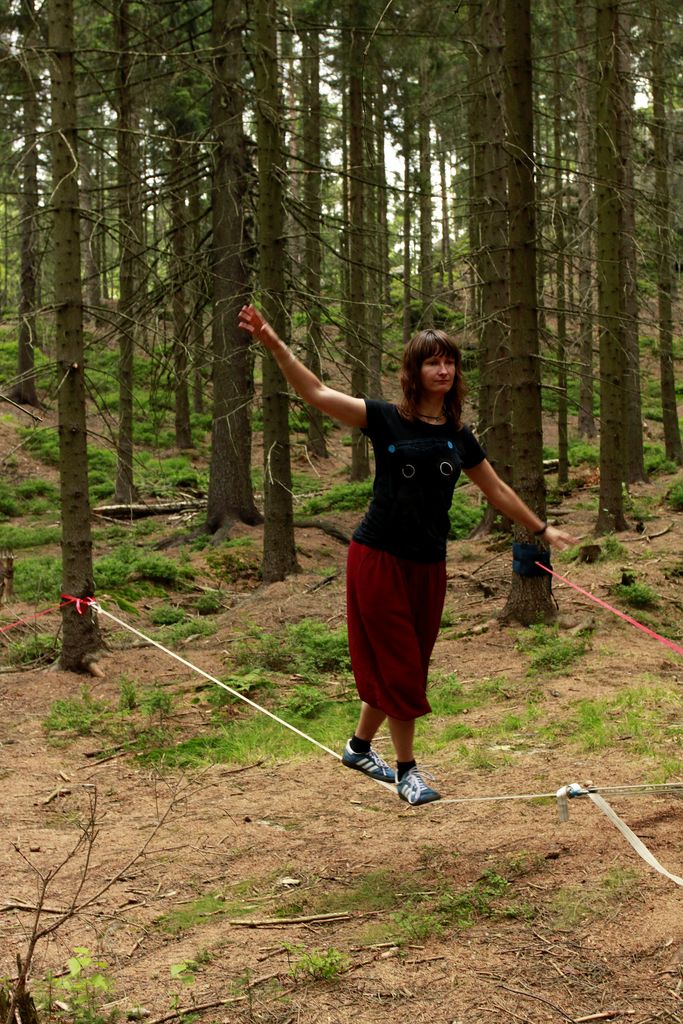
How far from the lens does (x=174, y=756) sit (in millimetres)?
7457

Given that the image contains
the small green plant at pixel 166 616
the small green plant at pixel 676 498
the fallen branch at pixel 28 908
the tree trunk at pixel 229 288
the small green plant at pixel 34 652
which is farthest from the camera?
the small green plant at pixel 676 498

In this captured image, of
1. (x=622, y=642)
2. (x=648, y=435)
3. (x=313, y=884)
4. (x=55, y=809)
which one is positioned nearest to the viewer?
(x=313, y=884)

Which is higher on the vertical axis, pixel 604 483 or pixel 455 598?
pixel 604 483

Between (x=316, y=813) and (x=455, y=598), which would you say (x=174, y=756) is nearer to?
(x=316, y=813)

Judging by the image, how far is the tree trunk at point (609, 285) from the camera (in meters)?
12.5

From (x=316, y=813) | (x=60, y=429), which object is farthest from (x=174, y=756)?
(x=60, y=429)

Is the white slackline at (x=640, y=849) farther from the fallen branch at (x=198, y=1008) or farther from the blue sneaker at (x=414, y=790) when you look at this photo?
the fallen branch at (x=198, y=1008)

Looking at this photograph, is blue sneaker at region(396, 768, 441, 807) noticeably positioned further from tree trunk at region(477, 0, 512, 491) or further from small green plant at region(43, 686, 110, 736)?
tree trunk at region(477, 0, 512, 491)

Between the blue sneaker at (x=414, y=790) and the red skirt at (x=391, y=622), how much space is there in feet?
1.21

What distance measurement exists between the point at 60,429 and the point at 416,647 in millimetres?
5703

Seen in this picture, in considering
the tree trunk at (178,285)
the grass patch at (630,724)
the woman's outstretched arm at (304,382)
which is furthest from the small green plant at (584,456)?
the woman's outstretched arm at (304,382)

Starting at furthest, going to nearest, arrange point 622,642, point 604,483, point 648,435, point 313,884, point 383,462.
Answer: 1. point 648,435
2. point 604,483
3. point 622,642
4. point 313,884
5. point 383,462

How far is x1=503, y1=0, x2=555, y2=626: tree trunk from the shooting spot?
9.29m

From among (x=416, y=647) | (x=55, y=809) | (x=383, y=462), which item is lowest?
(x=55, y=809)
